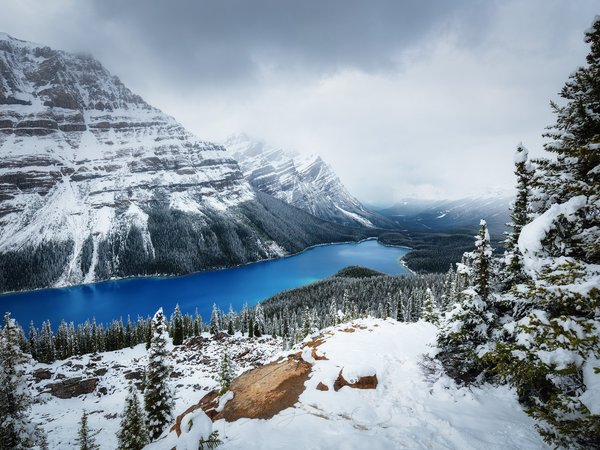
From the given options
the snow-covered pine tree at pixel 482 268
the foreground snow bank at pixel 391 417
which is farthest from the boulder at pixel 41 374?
the snow-covered pine tree at pixel 482 268

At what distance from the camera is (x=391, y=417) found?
12.6 metres

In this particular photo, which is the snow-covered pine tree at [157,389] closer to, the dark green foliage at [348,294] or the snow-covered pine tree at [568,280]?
the snow-covered pine tree at [568,280]

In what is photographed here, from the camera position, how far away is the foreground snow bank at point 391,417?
10656 millimetres

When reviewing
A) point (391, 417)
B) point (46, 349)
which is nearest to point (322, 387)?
point (391, 417)

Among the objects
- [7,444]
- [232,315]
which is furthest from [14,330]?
[232,315]

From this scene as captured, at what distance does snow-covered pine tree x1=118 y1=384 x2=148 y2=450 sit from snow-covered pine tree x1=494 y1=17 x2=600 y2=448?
26.1m

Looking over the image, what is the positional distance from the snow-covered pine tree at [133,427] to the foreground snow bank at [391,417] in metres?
14.7

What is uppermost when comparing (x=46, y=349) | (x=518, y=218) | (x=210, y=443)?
(x=518, y=218)

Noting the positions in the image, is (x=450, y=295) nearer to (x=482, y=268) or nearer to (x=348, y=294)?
(x=482, y=268)

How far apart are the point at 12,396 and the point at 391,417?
24350 millimetres

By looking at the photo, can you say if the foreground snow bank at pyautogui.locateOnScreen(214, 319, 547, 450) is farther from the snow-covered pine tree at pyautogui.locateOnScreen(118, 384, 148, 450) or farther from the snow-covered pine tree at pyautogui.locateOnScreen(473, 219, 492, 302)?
the snow-covered pine tree at pyautogui.locateOnScreen(118, 384, 148, 450)

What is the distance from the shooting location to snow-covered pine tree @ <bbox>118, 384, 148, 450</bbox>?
928 inches

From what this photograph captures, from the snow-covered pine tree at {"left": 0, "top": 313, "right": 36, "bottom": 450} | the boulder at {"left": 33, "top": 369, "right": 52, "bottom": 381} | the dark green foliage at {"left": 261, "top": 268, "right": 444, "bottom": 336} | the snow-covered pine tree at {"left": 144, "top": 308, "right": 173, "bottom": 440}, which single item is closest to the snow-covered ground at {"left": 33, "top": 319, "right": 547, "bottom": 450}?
the snow-covered pine tree at {"left": 0, "top": 313, "right": 36, "bottom": 450}

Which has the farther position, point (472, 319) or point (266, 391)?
point (266, 391)
